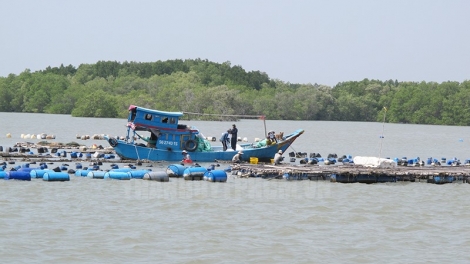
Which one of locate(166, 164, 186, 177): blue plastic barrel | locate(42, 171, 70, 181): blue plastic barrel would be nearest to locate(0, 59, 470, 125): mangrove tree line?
locate(166, 164, 186, 177): blue plastic barrel

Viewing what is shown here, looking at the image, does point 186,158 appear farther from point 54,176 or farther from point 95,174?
point 54,176

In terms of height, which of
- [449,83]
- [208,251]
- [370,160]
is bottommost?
[208,251]

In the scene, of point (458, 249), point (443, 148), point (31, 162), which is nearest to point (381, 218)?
point (458, 249)

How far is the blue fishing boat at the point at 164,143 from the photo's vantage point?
4612 cm

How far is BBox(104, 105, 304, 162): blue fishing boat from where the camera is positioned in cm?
4612

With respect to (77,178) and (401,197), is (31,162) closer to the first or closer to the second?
(77,178)

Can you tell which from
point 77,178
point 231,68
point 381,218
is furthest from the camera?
point 231,68

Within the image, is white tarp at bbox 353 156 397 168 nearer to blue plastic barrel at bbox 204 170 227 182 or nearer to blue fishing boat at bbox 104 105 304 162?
blue fishing boat at bbox 104 105 304 162

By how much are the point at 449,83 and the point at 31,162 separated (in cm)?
13353

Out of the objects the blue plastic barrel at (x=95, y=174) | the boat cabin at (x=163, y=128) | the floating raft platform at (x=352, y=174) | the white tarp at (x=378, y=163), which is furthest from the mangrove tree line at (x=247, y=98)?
the blue plastic barrel at (x=95, y=174)

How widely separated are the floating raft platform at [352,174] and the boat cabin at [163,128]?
6094mm

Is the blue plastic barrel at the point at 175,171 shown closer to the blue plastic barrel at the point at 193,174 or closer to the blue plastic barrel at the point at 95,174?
the blue plastic barrel at the point at 193,174

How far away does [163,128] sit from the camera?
46375 mm

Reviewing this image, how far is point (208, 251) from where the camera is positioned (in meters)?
24.7
